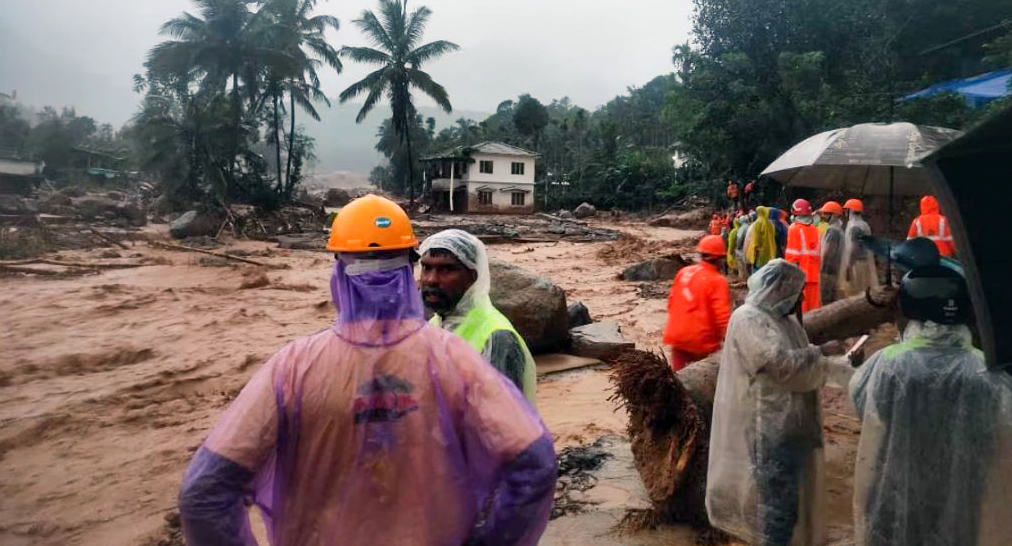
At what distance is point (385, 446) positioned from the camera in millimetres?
1474

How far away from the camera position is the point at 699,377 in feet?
12.8

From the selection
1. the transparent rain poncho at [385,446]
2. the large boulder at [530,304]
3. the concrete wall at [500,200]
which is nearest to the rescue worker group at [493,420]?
the transparent rain poncho at [385,446]

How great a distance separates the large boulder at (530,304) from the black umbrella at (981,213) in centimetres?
522

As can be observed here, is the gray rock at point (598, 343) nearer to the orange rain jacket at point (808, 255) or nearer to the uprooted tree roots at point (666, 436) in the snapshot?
the orange rain jacket at point (808, 255)

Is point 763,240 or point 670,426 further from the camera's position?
point 763,240

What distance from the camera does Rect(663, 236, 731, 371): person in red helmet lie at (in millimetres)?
4391

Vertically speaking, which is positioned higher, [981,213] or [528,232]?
[981,213]

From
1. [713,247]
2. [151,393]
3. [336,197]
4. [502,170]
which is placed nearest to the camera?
→ [713,247]

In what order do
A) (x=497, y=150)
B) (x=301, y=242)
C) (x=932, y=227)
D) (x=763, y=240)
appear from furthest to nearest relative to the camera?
1. (x=497, y=150)
2. (x=301, y=242)
3. (x=763, y=240)
4. (x=932, y=227)

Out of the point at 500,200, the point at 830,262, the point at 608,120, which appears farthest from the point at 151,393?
the point at 608,120

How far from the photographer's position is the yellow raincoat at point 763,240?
8828 mm

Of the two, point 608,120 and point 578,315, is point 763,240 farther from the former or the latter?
point 608,120

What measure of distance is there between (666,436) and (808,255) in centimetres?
494

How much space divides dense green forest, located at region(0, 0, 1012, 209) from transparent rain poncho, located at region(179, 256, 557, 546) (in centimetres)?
749
